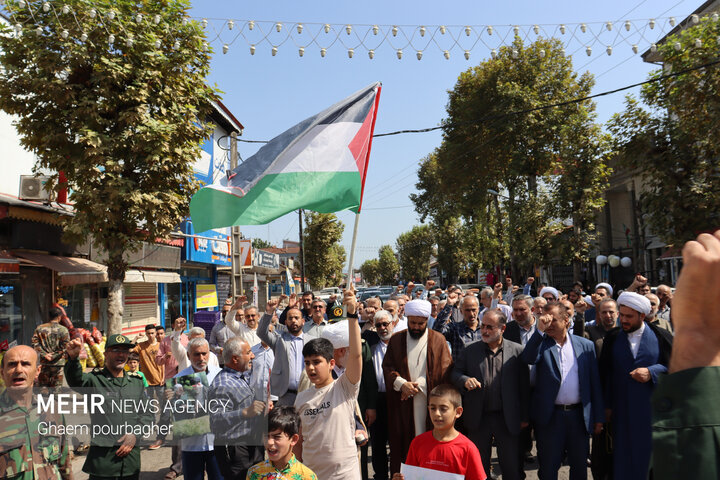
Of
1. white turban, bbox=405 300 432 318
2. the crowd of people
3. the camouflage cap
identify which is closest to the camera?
the crowd of people

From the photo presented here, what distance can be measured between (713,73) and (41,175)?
617 inches

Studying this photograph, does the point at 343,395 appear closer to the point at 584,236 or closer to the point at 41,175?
the point at 41,175

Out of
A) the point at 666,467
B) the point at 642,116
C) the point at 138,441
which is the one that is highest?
the point at 642,116

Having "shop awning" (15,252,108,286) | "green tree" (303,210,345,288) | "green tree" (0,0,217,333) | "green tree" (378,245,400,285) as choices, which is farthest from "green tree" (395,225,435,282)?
"green tree" (0,0,217,333)

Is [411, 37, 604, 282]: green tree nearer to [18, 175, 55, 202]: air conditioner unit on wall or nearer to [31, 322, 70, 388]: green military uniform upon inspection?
[18, 175, 55, 202]: air conditioner unit on wall

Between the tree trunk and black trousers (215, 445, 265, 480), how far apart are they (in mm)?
7116

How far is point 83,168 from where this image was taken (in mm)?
10672

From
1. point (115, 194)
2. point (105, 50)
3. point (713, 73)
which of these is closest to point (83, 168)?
point (115, 194)

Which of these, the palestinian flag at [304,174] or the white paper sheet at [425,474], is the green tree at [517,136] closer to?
the palestinian flag at [304,174]

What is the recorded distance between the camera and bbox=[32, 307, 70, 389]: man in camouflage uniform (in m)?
6.44

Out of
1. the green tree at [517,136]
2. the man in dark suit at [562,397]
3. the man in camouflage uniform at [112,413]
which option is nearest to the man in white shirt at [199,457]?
the man in camouflage uniform at [112,413]

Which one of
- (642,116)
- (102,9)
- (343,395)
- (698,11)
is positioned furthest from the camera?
(698,11)

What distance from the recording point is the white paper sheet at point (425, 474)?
3.69 m

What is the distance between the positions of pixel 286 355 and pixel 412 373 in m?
1.47
